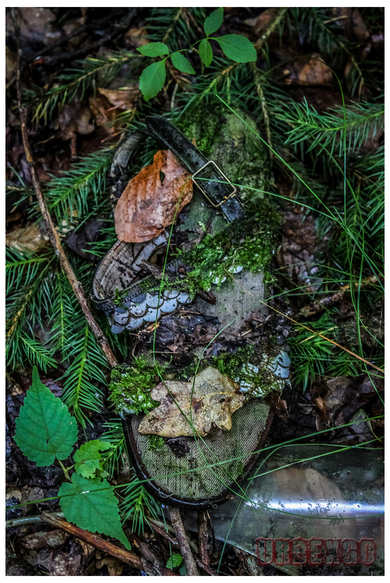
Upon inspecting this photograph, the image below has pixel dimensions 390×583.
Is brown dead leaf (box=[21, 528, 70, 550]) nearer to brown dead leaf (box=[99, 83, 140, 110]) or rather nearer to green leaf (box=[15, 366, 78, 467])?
green leaf (box=[15, 366, 78, 467])

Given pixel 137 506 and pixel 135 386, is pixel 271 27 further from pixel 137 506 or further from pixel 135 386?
pixel 137 506

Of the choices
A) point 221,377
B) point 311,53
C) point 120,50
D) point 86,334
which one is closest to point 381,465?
point 221,377

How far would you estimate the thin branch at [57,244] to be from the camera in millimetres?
2146

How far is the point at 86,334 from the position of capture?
2268 mm

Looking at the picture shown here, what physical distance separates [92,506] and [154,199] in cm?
165

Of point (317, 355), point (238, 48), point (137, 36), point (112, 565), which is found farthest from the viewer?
point (137, 36)

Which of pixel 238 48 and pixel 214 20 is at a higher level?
pixel 214 20

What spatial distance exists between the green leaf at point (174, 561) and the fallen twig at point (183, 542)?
13 cm

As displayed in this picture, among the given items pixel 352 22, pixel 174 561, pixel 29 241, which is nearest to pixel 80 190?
pixel 29 241

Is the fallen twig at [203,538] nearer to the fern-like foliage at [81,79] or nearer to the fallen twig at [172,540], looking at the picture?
the fallen twig at [172,540]

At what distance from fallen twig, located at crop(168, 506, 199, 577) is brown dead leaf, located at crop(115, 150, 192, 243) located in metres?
1.51

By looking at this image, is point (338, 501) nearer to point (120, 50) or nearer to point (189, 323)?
point (189, 323)

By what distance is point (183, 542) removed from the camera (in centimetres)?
196

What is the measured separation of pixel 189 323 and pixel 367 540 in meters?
1.46
